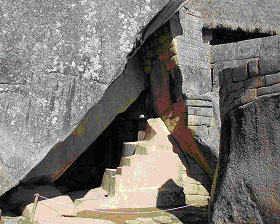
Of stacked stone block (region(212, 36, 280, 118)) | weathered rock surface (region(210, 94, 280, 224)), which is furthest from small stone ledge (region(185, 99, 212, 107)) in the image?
weathered rock surface (region(210, 94, 280, 224))

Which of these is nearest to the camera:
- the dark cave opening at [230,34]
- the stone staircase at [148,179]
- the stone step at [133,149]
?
the stone staircase at [148,179]

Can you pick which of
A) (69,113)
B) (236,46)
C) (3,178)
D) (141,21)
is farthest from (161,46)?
(3,178)

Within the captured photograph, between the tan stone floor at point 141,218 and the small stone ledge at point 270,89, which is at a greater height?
the small stone ledge at point 270,89

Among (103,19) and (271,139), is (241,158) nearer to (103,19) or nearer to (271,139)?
(271,139)

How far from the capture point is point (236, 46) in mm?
6844

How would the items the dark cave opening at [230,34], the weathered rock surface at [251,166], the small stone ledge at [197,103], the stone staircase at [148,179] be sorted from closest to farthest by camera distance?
the weathered rock surface at [251,166] < the stone staircase at [148,179] < the small stone ledge at [197,103] < the dark cave opening at [230,34]

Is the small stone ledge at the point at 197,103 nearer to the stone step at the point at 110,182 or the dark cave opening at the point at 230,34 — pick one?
the stone step at the point at 110,182

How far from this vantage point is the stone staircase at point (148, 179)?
4.63 metres

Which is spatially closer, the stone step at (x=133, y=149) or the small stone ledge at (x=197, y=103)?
the small stone ledge at (x=197, y=103)

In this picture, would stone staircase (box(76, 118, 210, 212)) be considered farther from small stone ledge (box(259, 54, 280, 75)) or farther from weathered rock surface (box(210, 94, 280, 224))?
small stone ledge (box(259, 54, 280, 75))

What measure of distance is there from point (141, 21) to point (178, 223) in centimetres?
248

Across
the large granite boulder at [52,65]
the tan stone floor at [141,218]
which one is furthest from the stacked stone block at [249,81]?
the large granite boulder at [52,65]

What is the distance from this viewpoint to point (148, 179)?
4.88 metres

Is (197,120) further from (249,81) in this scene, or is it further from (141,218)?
(249,81)
